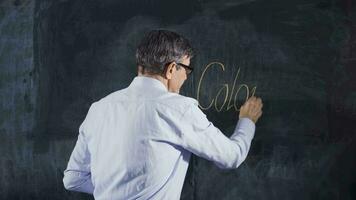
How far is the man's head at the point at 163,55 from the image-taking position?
5.57 feet

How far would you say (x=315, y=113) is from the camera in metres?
2.16

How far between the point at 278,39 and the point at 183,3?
0.42m

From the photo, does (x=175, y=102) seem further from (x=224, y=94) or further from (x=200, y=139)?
(x=224, y=94)

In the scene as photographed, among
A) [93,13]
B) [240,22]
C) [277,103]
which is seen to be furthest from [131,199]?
[93,13]

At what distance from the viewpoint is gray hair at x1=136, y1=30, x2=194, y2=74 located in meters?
1.70

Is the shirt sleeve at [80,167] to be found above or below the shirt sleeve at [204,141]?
below

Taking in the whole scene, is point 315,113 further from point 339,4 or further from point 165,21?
point 165,21

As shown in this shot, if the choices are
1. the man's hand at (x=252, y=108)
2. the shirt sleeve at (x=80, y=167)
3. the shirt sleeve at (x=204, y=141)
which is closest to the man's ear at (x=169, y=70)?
the shirt sleeve at (x=204, y=141)

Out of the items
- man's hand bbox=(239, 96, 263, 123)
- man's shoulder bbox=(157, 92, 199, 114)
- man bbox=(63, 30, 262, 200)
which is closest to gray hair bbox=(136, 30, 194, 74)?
man bbox=(63, 30, 262, 200)

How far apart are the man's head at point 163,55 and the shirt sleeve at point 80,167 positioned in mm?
238

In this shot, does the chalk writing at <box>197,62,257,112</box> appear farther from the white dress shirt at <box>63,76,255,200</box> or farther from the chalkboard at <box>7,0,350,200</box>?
the white dress shirt at <box>63,76,255,200</box>

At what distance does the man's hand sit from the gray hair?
556mm

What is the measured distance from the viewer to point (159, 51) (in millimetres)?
1692

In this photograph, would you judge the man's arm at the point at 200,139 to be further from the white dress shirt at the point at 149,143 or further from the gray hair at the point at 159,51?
the gray hair at the point at 159,51
